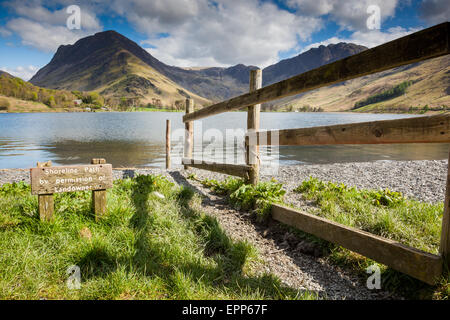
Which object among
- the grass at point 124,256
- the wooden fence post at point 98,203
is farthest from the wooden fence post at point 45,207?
the wooden fence post at point 98,203

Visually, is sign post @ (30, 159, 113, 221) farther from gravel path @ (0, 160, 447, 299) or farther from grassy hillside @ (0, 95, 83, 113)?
grassy hillside @ (0, 95, 83, 113)

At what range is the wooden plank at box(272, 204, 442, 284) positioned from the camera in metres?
2.44

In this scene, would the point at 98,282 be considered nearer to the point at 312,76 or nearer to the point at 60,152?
the point at 312,76

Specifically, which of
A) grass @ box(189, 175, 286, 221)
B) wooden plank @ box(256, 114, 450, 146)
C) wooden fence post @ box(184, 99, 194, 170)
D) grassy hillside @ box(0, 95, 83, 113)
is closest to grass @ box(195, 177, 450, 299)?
grass @ box(189, 175, 286, 221)

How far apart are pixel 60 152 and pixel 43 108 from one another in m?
131

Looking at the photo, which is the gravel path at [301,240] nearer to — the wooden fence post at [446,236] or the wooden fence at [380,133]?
the wooden fence at [380,133]

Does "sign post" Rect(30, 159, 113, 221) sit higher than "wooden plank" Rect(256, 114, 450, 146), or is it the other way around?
"wooden plank" Rect(256, 114, 450, 146)

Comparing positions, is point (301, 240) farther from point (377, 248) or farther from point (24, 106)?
point (24, 106)

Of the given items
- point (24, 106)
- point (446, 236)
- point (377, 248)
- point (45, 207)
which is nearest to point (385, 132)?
point (446, 236)

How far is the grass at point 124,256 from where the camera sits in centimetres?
260

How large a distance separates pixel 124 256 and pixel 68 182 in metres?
1.78

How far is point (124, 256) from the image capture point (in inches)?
124

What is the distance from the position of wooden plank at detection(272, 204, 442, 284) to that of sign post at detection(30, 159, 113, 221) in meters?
3.36

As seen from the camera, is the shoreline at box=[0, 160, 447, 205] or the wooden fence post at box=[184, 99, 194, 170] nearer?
the shoreline at box=[0, 160, 447, 205]
